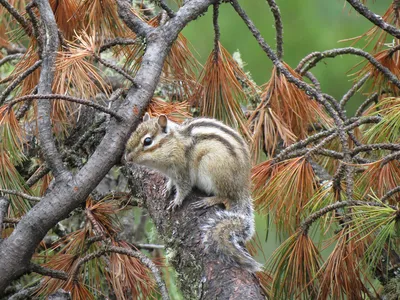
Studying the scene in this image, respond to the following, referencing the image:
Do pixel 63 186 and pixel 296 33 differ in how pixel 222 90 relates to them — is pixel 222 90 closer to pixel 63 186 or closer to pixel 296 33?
pixel 63 186

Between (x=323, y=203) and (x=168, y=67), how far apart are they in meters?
1.11

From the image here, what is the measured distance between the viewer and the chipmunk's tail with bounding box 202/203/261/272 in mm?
1961

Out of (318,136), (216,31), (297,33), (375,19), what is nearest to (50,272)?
(318,136)

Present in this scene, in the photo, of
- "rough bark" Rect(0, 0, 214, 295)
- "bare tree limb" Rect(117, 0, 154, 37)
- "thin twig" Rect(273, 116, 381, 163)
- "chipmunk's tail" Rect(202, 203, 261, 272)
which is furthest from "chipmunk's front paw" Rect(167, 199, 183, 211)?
"bare tree limb" Rect(117, 0, 154, 37)

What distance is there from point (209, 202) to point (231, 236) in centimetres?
36

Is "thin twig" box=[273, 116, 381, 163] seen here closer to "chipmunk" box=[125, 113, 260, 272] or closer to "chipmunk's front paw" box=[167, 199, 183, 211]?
"chipmunk" box=[125, 113, 260, 272]

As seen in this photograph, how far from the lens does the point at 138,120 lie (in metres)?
2.37

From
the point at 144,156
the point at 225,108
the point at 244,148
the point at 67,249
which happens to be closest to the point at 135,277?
the point at 67,249

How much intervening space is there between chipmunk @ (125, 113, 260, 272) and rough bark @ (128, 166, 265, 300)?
0.22 feet

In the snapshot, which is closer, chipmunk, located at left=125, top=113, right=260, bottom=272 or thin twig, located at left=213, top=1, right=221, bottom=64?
chipmunk, located at left=125, top=113, right=260, bottom=272

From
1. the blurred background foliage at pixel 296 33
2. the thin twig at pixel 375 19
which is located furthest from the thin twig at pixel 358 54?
the blurred background foliage at pixel 296 33

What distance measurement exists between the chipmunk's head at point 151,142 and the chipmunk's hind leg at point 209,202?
25 cm

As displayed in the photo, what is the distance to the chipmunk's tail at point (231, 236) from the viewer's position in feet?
6.43

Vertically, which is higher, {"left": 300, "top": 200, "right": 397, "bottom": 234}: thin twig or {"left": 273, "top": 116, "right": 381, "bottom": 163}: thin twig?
{"left": 273, "top": 116, "right": 381, "bottom": 163}: thin twig
